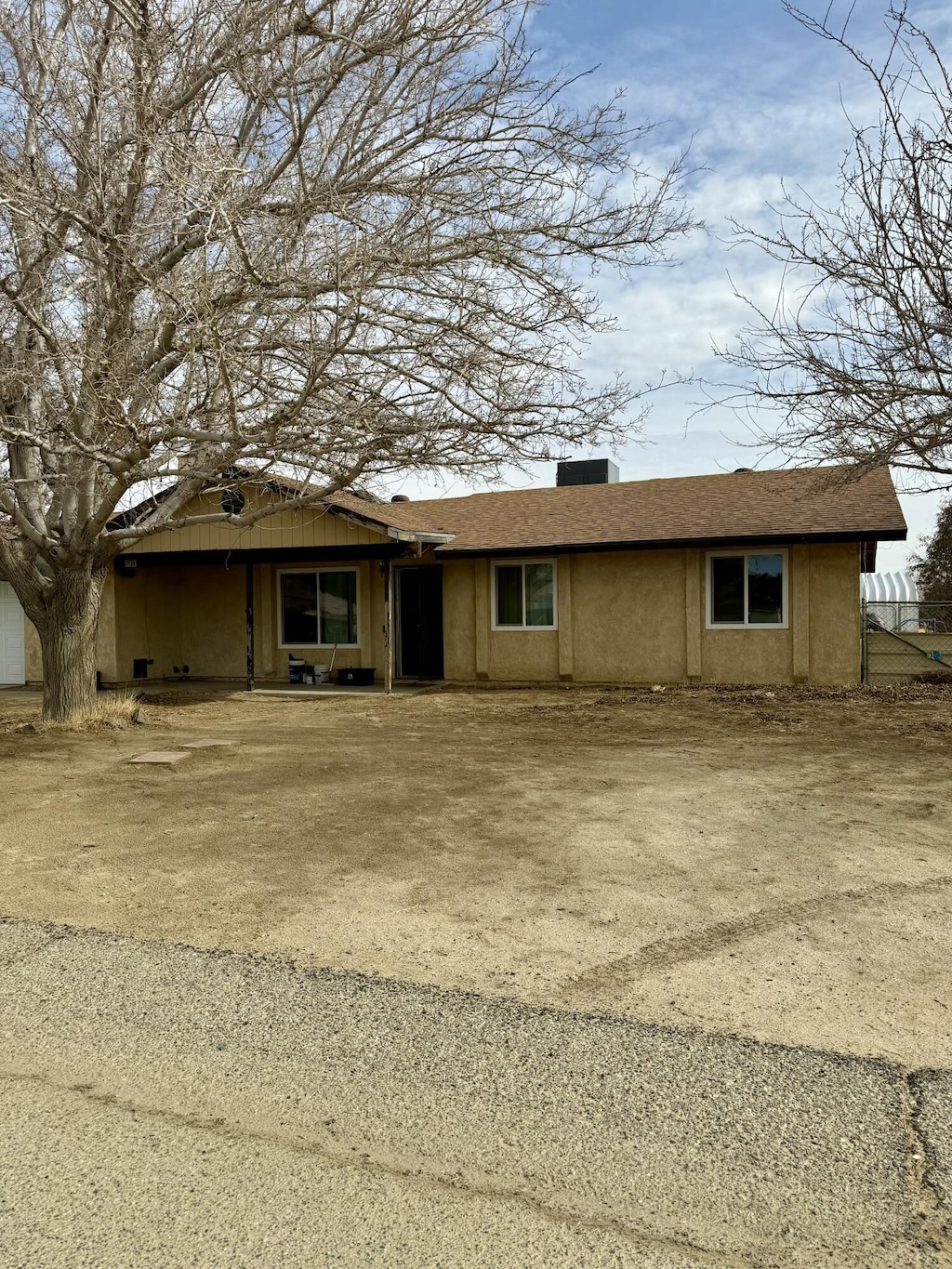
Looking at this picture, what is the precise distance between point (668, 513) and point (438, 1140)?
15796mm

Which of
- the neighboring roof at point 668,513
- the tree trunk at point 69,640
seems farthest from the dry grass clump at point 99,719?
the neighboring roof at point 668,513

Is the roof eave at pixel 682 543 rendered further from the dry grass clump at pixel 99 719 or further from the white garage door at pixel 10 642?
the white garage door at pixel 10 642

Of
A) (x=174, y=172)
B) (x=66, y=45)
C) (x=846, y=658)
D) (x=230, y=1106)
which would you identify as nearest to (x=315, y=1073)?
(x=230, y=1106)

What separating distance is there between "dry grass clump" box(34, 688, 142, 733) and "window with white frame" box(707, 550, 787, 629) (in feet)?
31.9

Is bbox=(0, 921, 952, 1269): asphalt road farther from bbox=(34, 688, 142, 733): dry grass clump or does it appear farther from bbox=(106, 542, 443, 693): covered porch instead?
bbox=(106, 542, 443, 693): covered porch

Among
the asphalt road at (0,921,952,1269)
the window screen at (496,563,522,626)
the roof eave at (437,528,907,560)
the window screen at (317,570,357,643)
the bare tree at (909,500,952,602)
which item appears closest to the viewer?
the asphalt road at (0,921,952,1269)

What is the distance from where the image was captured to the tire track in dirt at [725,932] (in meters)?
4.02

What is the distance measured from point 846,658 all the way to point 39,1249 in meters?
15.3

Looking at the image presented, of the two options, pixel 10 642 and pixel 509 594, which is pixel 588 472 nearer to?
pixel 509 594

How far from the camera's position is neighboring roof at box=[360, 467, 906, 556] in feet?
50.9

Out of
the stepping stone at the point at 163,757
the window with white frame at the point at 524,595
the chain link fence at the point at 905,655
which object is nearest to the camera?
the stepping stone at the point at 163,757

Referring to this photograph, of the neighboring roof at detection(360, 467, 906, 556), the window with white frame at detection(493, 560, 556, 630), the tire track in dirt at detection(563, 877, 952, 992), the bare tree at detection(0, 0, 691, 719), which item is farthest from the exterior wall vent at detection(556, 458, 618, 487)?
the tire track in dirt at detection(563, 877, 952, 992)

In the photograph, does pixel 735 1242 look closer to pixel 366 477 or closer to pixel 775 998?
pixel 775 998

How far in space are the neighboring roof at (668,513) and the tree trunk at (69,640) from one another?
18.2 feet
